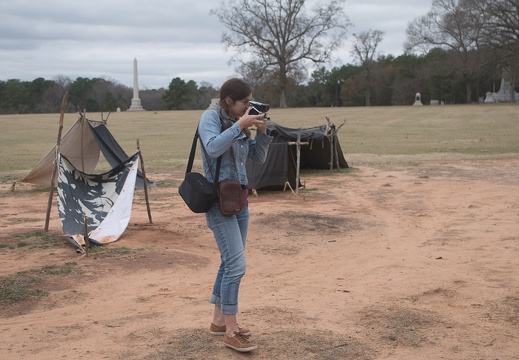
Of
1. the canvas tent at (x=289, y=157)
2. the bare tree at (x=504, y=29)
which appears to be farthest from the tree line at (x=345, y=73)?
the canvas tent at (x=289, y=157)

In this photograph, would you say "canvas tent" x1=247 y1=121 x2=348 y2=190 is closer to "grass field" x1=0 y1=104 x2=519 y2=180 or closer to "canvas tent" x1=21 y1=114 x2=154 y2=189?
"canvas tent" x1=21 y1=114 x2=154 y2=189

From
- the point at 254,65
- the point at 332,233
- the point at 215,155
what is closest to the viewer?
the point at 215,155

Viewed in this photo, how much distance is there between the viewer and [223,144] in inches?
173

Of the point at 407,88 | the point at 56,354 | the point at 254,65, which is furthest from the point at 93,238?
the point at 407,88

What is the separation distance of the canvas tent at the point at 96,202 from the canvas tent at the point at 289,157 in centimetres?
365

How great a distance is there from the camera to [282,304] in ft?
19.7

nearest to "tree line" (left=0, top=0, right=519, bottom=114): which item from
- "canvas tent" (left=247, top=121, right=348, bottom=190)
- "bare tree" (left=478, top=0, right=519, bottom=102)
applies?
"bare tree" (left=478, top=0, right=519, bottom=102)

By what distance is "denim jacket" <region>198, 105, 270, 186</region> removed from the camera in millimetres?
4418

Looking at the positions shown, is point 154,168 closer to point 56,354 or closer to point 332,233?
point 332,233

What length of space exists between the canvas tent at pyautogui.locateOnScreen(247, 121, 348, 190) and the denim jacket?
26.9 ft

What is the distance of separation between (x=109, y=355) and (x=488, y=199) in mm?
9292

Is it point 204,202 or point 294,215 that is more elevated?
point 204,202

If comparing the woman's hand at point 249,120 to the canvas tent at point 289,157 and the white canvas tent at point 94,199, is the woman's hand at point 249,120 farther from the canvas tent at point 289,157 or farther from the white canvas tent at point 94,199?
the canvas tent at point 289,157

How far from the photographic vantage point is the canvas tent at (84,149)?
13312 mm
